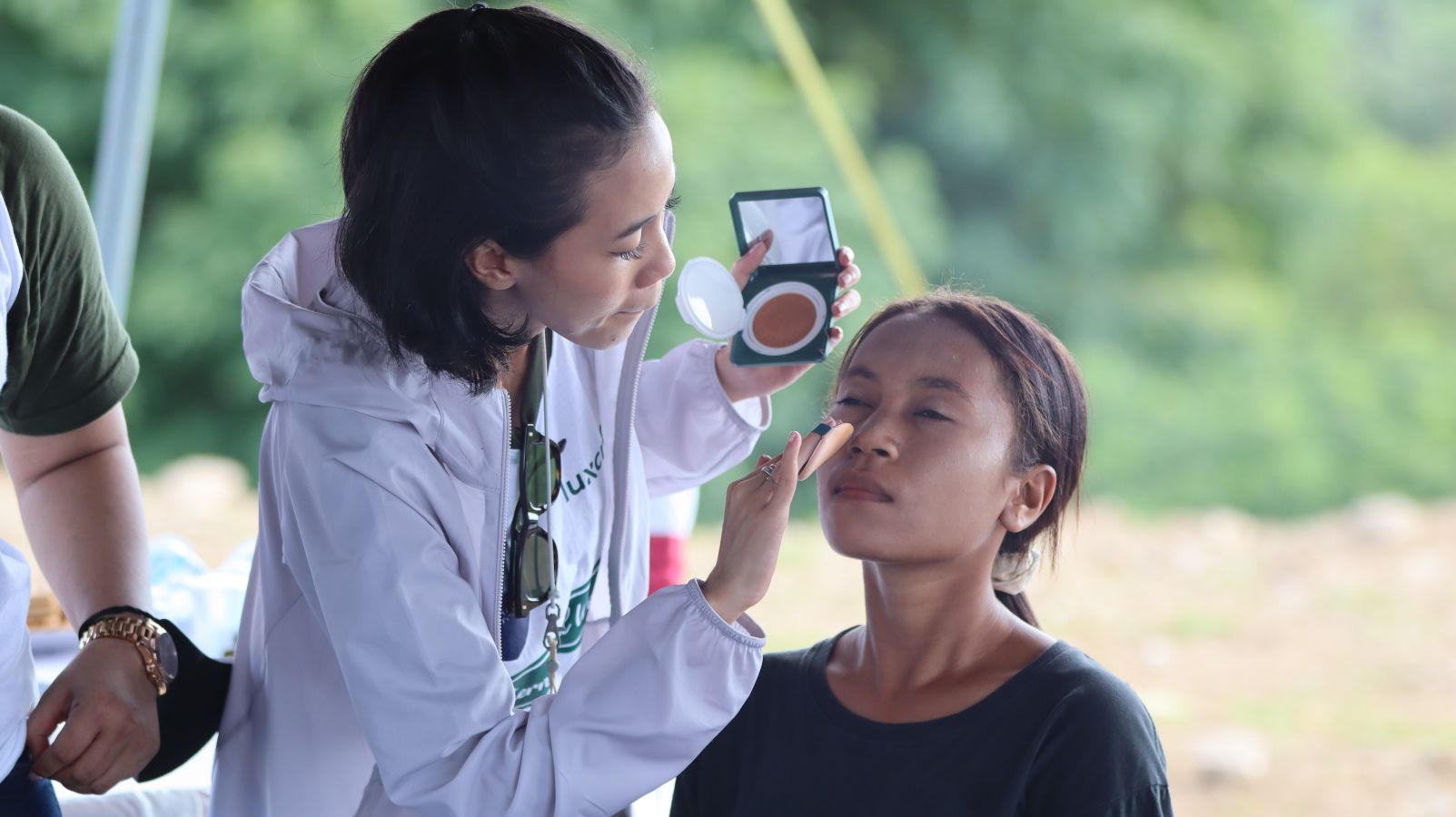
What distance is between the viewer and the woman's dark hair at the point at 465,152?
3.92ft

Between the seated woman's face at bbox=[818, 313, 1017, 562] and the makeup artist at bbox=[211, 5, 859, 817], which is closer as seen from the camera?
the makeup artist at bbox=[211, 5, 859, 817]

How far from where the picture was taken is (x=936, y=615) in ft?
4.72

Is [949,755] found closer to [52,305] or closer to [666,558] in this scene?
[666,558]

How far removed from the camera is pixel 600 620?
4.83 feet

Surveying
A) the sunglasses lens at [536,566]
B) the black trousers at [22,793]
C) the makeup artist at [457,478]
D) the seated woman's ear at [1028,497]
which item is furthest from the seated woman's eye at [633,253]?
the black trousers at [22,793]

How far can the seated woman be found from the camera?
1302 mm

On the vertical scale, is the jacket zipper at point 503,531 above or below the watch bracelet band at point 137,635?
above

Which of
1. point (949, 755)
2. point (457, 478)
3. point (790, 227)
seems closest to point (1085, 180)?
point (790, 227)

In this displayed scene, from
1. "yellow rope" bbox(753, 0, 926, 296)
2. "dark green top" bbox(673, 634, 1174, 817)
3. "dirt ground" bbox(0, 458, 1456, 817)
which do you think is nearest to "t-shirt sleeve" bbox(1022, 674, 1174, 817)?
"dark green top" bbox(673, 634, 1174, 817)

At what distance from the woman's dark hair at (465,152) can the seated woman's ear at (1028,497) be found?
537mm

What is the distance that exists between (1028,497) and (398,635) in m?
0.65

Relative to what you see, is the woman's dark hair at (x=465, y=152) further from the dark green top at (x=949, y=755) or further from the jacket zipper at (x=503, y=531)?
the dark green top at (x=949, y=755)

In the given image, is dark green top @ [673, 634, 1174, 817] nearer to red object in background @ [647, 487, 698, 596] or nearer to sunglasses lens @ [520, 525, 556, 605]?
sunglasses lens @ [520, 525, 556, 605]

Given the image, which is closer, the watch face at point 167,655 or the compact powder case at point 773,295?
the watch face at point 167,655
